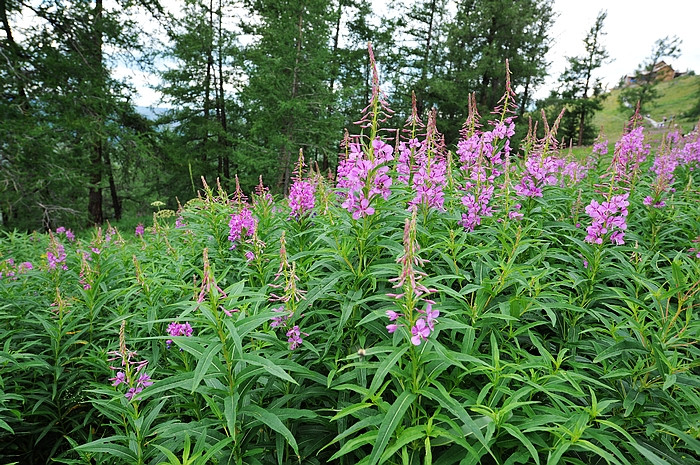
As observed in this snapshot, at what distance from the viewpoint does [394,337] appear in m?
1.70

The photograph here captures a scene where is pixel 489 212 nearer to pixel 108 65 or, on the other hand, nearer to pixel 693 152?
pixel 693 152

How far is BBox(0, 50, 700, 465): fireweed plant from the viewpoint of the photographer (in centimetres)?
156

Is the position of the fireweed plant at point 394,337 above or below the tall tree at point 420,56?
below

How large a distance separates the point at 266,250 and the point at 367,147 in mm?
1561

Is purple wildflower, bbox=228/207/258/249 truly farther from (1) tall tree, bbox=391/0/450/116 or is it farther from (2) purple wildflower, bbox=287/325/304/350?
(1) tall tree, bbox=391/0/450/116

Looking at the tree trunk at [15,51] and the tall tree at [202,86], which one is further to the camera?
the tall tree at [202,86]

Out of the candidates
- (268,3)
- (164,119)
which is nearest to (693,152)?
(268,3)

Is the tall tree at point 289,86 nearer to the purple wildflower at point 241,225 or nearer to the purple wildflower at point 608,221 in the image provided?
the purple wildflower at point 241,225

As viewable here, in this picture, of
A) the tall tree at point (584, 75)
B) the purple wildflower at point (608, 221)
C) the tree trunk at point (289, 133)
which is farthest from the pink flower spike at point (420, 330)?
the tall tree at point (584, 75)

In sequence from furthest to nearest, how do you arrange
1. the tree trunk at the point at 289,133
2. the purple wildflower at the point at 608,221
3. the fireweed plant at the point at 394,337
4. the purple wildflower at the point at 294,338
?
the tree trunk at the point at 289,133
the purple wildflower at the point at 608,221
the purple wildflower at the point at 294,338
the fireweed plant at the point at 394,337

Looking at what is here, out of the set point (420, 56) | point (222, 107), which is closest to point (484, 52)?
point (420, 56)

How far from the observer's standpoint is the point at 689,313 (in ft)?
6.04

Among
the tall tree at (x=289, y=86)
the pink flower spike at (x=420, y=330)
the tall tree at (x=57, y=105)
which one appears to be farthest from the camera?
the tall tree at (x=289, y=86)

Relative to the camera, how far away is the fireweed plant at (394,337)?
1563 mm
